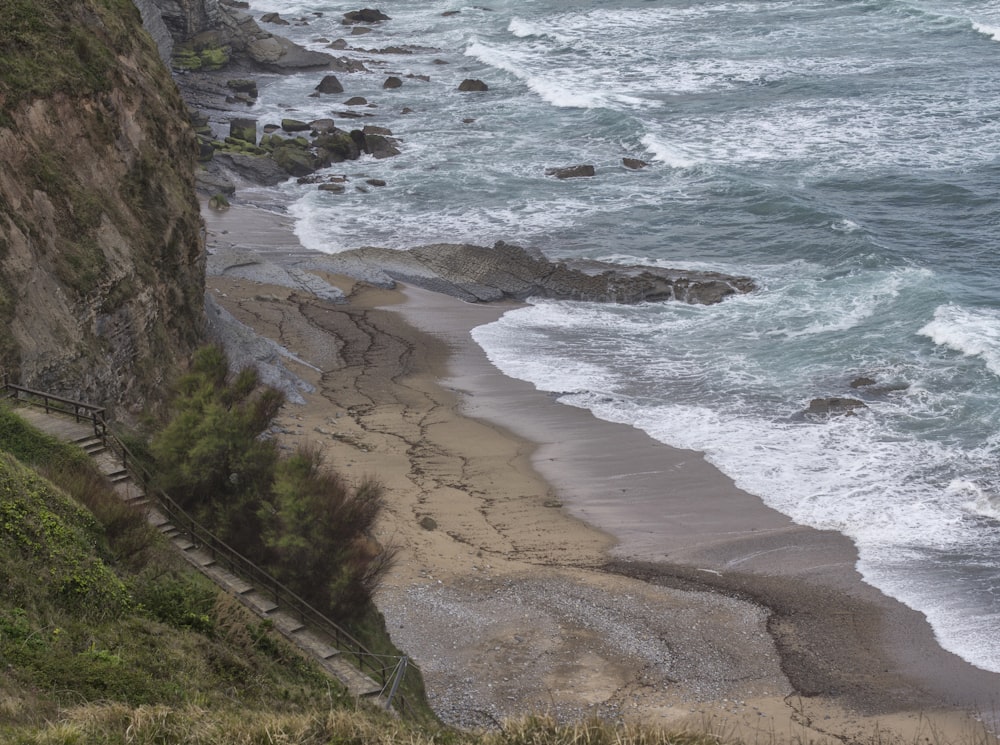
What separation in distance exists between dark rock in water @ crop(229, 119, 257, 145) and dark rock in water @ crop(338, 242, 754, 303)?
1520 centimetres

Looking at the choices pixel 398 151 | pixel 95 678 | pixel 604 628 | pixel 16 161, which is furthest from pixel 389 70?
pixel 95 678

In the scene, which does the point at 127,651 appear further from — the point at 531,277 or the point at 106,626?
the point at 531,277

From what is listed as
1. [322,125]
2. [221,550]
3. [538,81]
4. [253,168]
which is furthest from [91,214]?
[538,81]

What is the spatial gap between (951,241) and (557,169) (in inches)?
589

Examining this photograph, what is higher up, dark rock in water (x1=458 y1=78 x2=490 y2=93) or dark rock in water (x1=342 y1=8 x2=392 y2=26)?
dark rock in water (x1=342 y1=8 x2=392 y2=26)

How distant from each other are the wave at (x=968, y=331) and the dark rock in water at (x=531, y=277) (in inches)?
223

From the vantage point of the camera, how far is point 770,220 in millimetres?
37969

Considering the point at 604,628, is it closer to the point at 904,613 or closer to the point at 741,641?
the point at 741,641

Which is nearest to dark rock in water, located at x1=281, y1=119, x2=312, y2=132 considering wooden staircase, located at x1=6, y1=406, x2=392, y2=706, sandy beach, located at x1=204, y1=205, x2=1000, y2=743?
sandy beach, located at x1=204, y1=205, x2=1000, y2=743

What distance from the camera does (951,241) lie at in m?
35.8

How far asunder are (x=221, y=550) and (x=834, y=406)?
1495cm

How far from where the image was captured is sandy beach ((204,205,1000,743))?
1606cm

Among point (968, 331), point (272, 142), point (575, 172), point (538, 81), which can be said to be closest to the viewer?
point (968, 331)

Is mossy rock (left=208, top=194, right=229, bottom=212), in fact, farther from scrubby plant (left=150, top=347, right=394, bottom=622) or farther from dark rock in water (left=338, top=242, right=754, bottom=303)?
scrubby plant (left=150, top=347, right=394, bottom=622)
